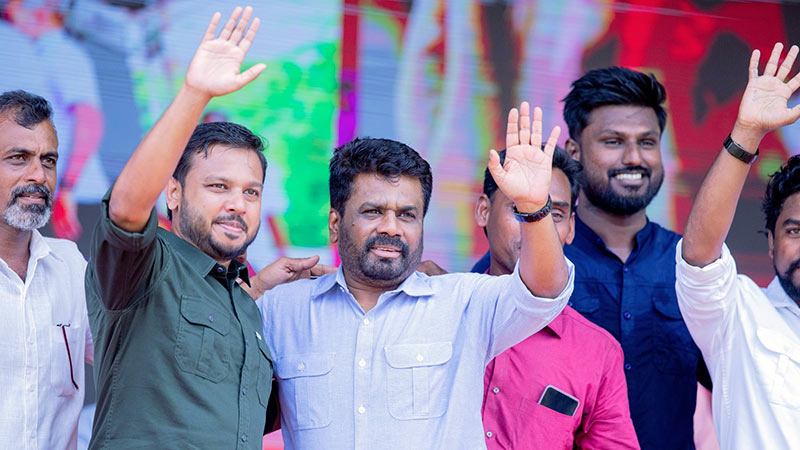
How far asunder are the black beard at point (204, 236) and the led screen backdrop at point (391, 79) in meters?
1.36

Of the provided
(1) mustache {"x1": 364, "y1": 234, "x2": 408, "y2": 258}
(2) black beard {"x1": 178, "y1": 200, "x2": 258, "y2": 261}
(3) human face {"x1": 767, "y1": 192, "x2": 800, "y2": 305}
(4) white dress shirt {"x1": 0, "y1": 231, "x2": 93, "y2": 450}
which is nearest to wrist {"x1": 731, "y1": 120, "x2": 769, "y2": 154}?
(3) human face {"x1": 767, "y1": 192, "x2": 800, "y2": 305}

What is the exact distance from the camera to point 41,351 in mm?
3025

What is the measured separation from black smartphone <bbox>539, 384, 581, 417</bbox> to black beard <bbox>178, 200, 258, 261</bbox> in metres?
1.03

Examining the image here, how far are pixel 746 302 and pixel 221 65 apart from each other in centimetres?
177

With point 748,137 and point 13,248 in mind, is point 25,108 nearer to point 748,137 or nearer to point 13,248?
point 13,248

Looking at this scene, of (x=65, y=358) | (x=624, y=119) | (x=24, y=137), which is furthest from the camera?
(x=624, y=119)

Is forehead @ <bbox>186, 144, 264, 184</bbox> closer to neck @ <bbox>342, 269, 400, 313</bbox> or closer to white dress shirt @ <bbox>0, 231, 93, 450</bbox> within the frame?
neck @ <bbox>342, 269, 400, 313</bbox>

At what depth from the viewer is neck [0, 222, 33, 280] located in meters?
3.14

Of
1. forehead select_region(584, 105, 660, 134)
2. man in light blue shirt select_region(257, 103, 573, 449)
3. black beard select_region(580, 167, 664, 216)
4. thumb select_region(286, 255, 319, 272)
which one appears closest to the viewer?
man in light blue shirt select_region(257, 103, 573, 449)

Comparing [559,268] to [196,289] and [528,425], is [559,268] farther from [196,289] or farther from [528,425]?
[196,289]

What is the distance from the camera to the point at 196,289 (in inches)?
95.6

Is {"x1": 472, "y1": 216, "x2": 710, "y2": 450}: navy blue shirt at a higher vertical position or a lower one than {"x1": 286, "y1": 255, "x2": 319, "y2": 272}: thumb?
lower

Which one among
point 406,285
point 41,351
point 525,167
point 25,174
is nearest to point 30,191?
point 25,174

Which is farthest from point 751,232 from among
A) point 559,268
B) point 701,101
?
point 559,268
